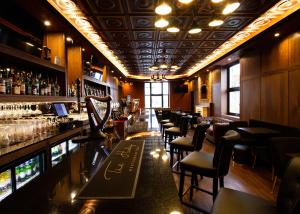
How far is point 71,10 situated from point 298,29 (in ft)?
14.7

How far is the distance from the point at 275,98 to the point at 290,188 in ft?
13.7

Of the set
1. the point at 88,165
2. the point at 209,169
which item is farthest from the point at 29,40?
the point at 209,169

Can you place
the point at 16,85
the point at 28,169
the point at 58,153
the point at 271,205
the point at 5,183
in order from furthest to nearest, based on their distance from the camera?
the point at 58,153 → the point at 16,85 → the point at 28,169 → the point at 5,183 → the point at 271,205

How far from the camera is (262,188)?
3289 millimetres

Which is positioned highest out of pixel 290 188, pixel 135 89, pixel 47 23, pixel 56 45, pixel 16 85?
pixel 47 23

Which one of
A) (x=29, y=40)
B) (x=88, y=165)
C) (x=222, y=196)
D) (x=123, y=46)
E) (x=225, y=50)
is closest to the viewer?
(x=88, y=165)

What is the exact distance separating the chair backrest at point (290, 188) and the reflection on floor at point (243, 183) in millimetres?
1539

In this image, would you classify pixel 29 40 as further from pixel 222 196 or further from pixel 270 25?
pixel 270 25

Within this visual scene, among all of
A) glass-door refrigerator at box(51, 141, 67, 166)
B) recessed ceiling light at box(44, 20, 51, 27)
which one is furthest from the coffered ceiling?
glass-door refrigerator at box(51, 141, 67, 166)

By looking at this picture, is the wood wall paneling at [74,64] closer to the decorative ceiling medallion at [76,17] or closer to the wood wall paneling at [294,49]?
the decorative ceiling medallion at [76,17]

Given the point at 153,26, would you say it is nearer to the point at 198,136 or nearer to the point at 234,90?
the point at 198,136

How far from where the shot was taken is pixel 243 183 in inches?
137

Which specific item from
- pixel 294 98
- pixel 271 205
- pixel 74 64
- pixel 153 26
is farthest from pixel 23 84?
pixel 294 98

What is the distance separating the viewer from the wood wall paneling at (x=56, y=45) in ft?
11.1
